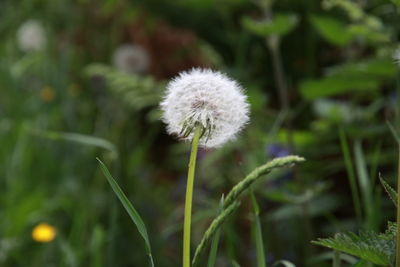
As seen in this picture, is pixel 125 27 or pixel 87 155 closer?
pixel 87 155

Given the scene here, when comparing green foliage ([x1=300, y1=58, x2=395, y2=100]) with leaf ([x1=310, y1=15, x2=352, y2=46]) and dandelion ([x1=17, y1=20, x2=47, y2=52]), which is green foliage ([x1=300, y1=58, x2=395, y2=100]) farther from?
dandelion ([x1=17, y1=20, x2=47, y2=52])

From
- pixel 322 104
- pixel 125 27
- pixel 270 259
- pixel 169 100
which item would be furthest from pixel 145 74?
pixel 169 100

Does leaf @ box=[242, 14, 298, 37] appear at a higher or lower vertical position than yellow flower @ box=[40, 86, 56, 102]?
lower

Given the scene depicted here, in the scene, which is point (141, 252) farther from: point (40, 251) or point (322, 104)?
point (322, 104)

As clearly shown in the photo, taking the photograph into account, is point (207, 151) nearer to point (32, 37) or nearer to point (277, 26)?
point (277, 26)

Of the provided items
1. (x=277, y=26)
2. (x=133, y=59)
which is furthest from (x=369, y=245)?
(x=133, y=59)

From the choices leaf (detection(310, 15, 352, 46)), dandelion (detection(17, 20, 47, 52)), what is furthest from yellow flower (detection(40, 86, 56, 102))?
leaf (detection(310, 15, 352, 46))

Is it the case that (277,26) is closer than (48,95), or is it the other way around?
(277,26)
